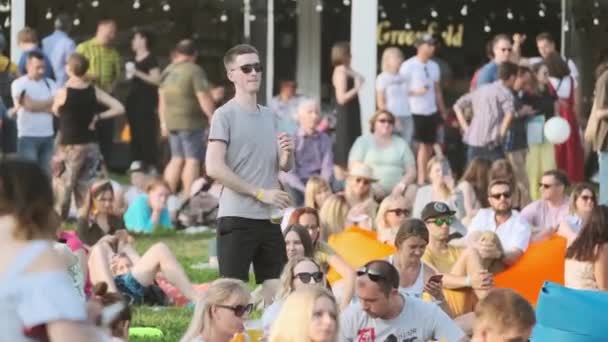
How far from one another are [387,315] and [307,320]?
1.45 meters

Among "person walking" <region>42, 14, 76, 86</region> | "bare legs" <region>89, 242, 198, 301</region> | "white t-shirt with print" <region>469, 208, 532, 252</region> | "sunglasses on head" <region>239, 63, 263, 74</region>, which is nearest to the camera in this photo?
"sunglasses on head" <region>239, 63, 263, 74</region>

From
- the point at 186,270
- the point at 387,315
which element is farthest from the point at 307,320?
the point at 186,270

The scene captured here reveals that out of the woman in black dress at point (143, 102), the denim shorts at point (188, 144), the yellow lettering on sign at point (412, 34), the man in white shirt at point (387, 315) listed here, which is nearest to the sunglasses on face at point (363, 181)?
the denim shorts at point (188, 144)

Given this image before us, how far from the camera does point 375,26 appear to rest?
1827cm

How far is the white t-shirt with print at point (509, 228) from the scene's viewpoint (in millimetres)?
11719

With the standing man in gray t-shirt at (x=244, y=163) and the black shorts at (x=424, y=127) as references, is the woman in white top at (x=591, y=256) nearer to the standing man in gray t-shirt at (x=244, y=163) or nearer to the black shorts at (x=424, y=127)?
the standing man in gray t-shirt at (x=244, y=163)

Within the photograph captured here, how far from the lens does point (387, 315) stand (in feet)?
27.7

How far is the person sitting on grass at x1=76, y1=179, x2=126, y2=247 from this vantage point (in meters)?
12.1

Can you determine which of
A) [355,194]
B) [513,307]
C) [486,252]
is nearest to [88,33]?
[355,194]

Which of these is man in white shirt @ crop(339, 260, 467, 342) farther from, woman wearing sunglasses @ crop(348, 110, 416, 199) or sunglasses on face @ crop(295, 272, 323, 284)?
woman wearing sunglasses @ crop(348, 110, 416, 199)

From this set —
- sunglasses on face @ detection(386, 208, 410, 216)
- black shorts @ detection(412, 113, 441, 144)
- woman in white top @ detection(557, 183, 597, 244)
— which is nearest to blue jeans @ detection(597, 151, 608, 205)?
woman in white top @ detection(557, 183, 597, 244)

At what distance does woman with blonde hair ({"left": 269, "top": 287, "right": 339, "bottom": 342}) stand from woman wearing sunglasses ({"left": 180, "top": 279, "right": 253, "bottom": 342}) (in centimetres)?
52

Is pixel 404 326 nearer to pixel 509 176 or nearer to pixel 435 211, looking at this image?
pixel 435 211

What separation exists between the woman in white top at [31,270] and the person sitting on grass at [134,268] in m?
6.81
